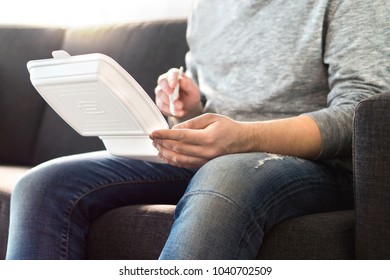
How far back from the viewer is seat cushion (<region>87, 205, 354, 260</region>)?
915mm

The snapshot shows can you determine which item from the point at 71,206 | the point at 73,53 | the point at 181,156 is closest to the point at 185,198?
the point at 181,156

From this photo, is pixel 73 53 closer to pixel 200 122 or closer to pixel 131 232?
pixel 131 232

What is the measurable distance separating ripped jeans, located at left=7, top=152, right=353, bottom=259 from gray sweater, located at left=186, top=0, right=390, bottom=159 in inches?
3.9

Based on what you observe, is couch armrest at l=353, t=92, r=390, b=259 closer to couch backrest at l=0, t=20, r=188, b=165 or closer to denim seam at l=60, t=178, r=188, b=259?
denim seam at l=60, t=178, r=188, b=259

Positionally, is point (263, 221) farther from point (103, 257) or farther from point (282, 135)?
point (103, 257)

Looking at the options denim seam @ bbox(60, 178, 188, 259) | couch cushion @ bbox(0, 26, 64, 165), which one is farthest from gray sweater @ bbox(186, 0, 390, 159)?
couch cushion @ bbox(0, 26, 64, 165)

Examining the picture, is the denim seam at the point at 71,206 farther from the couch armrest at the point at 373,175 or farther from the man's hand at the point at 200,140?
the couch armrest at the point at 373,175

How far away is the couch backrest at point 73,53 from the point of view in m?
1.82

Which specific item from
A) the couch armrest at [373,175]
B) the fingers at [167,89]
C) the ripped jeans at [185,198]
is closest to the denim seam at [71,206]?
the ripped jeans at [185,198]

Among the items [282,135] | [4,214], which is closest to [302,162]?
[282,135]

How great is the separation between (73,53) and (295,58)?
1.00 metres

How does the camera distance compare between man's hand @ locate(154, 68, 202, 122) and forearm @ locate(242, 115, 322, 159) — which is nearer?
forearm @ locate(242, 115, 322, 159)

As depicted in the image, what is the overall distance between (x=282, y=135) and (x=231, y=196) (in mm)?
191

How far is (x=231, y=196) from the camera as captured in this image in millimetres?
839
